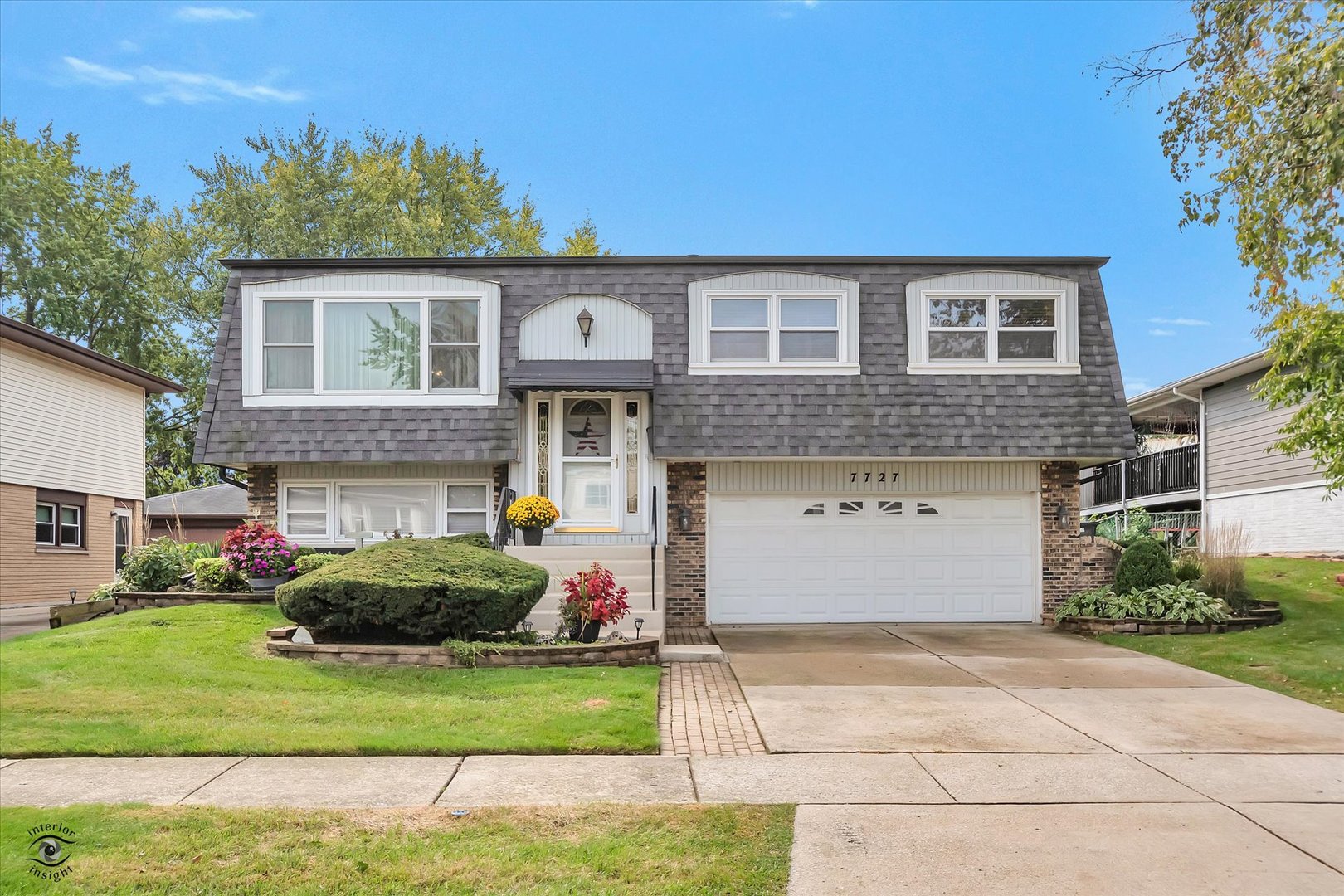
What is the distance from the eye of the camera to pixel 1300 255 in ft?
32.0

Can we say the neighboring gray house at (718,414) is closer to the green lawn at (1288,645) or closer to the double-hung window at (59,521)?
the green lawn at (1288,645)

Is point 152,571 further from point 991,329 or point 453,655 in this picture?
point 991,329

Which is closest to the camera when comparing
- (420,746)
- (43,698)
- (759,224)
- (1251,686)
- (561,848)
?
(561,848)

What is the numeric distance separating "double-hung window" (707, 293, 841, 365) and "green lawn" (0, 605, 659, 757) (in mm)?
6123

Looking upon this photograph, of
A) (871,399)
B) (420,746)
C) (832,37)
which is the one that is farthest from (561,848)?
(832,37)

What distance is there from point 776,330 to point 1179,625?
6577 mm

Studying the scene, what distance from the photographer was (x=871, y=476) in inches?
579

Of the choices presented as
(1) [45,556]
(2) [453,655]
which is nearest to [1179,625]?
(2) [453,655]

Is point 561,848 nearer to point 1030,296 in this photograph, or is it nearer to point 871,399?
point 871,399

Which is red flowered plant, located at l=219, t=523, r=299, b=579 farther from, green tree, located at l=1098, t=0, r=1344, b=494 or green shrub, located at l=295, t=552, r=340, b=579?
green tree, located at l=1098, t=0, r=1344, b=494

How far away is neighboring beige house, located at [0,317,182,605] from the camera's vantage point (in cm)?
1905

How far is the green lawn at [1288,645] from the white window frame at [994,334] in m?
4.02

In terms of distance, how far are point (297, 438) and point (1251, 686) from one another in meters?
11.9

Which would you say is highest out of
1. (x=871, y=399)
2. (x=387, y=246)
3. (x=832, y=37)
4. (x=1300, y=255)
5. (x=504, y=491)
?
(x=832, y=37)
